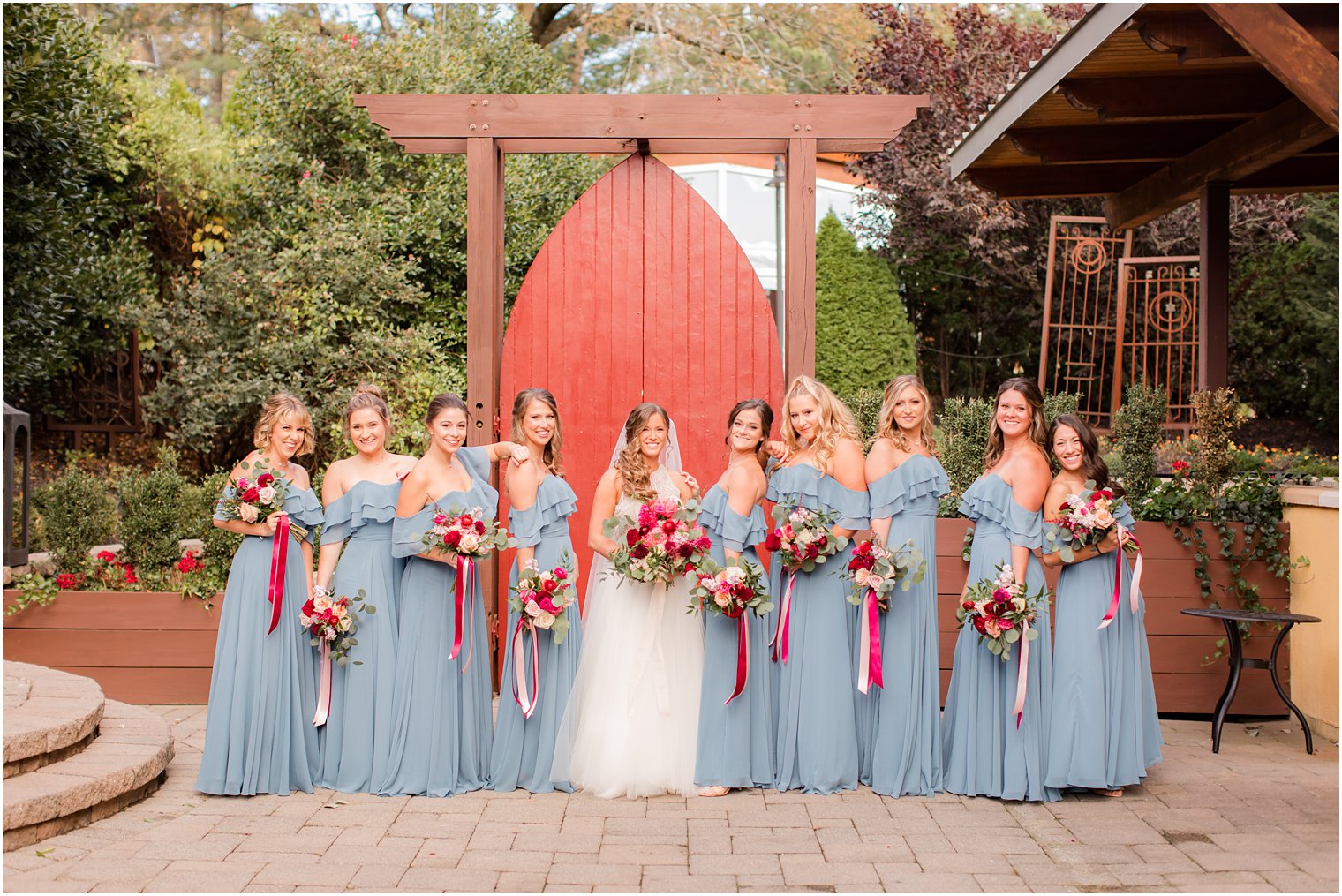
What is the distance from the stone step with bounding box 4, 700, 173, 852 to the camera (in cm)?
453

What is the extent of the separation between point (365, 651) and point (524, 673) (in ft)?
2.37


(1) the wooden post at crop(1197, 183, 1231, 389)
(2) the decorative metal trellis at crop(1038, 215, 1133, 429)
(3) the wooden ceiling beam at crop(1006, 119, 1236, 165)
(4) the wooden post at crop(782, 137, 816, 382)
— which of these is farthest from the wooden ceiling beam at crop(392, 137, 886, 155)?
(2) the decorative metal trellis at crop(1038, 215, 1133, 429)

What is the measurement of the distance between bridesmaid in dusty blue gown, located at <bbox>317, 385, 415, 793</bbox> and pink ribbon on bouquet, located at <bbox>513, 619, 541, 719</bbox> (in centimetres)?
56

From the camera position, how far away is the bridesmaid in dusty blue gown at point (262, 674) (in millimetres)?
5219

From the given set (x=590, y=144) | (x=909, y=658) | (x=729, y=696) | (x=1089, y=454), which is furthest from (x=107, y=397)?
(x=1089, y=454)

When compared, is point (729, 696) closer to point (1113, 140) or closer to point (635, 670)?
point (635, 670)

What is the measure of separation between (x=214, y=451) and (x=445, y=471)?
7.73m

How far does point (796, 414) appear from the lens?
17.9 feet

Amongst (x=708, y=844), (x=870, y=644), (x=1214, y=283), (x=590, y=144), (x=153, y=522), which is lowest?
(x=708, y=844)

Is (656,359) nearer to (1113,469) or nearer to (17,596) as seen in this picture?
(1113,469)

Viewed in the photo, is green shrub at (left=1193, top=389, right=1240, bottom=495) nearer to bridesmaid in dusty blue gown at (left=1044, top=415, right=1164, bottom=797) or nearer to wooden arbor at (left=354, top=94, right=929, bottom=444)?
bridesmaid in dusty blue gown at (left=1044, top=415, right=1164, bottom=797)

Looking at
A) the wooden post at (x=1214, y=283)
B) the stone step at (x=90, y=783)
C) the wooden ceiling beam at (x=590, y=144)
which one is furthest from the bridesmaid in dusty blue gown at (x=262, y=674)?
the wooden post at (x=1214, y=283)

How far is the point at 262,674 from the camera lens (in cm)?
525

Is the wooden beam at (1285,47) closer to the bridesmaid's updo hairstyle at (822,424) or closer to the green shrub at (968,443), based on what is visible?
the bridesmaid's updo hairstyle at (822,424)
